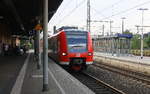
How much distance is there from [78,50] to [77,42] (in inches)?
26.4

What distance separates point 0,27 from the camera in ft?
151

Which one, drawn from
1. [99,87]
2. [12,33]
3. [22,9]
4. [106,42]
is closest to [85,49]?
[99,87]

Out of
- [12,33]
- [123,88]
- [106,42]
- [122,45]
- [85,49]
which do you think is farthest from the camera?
[12,33]

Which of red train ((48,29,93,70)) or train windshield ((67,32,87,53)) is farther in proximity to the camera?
train windshield ((67,32,87,53))

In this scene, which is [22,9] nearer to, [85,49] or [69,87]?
[85,49]

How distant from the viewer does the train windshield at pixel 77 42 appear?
70.7 ft

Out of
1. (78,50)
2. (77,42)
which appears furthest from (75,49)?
(77,42)

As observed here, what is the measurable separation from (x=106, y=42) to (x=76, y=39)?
2295 cm

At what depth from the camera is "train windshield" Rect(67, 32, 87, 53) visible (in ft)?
70.7

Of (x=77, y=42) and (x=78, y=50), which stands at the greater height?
(x=77, y=42)

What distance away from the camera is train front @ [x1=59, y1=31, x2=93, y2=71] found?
21.3 m

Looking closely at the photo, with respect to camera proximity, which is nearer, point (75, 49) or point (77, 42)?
point (75, 49)

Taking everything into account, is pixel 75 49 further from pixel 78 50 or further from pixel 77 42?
pixel 77 42

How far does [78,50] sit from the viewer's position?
2150cm
